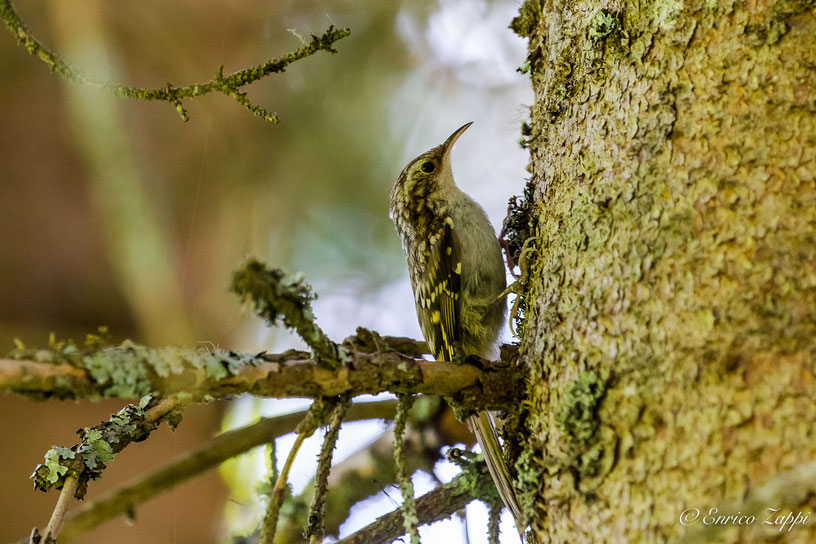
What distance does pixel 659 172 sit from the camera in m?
1.38

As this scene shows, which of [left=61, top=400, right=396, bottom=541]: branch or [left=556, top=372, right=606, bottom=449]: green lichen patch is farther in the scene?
[left=61, top=400, right=396, bottom=541]: branch

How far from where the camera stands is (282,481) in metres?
1.24

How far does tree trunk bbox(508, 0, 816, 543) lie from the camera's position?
1.11m

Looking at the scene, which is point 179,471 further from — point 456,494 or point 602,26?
point 602,26

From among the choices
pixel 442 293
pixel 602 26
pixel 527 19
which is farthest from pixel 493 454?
pixel 527 19

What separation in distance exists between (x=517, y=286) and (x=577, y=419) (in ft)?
2.76

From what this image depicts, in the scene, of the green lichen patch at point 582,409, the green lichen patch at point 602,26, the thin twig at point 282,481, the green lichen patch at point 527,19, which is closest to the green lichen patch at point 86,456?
the thin twig at point 282,481

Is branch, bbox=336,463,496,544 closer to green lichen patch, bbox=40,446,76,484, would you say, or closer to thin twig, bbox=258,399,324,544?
thin twig, bbox=258,399,324,544

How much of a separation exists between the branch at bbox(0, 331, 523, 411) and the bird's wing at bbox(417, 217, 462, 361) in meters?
0.98

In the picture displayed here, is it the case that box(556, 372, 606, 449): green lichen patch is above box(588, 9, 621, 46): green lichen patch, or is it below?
below

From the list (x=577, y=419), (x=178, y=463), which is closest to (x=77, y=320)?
(x=178, y=463)

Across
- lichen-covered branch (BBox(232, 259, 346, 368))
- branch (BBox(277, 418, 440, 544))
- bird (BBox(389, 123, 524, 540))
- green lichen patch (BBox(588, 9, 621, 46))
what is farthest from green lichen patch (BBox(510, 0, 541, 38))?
branch (BBox(277, 418, 440, 544))

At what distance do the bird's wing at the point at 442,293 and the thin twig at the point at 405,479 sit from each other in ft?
3.53

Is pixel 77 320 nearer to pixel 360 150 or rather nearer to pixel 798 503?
pixel 360 150
